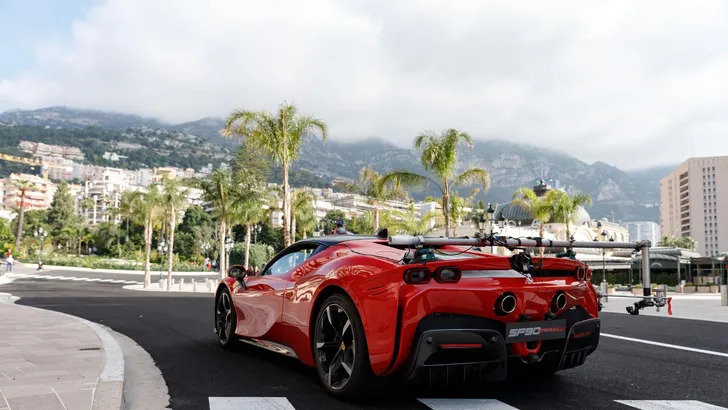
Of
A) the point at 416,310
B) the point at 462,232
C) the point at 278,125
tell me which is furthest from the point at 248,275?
the point at 462,232

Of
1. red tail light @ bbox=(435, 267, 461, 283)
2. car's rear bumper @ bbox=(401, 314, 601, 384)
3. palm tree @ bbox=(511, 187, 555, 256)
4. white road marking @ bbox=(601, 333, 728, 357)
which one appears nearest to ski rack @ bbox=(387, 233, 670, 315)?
red tail light @ bbox=(435, 267, 461, 283)

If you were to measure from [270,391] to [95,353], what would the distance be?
2.90 m

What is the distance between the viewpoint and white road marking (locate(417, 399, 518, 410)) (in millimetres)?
4042

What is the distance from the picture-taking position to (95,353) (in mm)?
6461

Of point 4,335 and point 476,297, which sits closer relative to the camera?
point 476,297

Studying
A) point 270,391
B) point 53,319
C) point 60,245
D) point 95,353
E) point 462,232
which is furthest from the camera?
point 60,245

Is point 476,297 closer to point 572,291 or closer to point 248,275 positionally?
point 572,291

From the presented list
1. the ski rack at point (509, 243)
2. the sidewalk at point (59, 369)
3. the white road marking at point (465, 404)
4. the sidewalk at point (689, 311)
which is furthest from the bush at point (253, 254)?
the white road marking at point (465, 404)

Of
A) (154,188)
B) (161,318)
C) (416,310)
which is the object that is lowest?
(161,318)

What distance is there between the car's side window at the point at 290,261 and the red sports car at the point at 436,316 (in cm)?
55

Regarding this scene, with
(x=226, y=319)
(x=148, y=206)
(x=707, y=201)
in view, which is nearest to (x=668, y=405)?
(x=226, y=319)

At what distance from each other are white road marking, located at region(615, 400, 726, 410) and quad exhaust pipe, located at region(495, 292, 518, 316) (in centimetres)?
117

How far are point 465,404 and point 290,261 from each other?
235 cm

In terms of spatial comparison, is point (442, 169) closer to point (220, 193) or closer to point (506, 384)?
point (220, 193)
